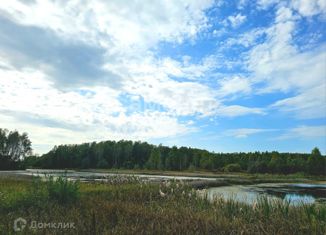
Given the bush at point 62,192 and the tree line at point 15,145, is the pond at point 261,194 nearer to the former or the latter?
the bush at point 62,192

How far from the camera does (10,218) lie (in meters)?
7.67

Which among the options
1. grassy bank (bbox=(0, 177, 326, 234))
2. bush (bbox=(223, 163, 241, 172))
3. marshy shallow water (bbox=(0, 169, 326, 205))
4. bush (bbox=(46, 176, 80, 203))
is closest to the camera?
grassy bank (bbox=(0, 177, 326, 234))

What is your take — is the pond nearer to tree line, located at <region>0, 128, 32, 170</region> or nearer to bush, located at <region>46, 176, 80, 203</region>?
bush, located at <region>46, 176, 80, 203</region>

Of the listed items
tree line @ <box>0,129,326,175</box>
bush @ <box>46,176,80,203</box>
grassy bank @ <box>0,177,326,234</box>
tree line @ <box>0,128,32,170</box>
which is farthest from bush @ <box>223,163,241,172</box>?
bush @ <box>46,176,80,203</box>

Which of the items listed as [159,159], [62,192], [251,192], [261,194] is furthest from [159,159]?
[62,192]

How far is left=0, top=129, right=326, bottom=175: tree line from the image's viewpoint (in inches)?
4082

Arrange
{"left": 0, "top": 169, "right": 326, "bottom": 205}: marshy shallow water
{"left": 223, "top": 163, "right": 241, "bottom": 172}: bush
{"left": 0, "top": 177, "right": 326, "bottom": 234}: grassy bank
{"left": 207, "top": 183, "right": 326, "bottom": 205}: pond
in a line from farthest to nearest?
{"left": 223, "top": 163, "right": 241, "bottom": 172}: bush → {"left": 207, "top": 183, "right": 326, "bottom": 205}: pond → {"left": 0, "top": 169, "right": 326, "bottom": 205}: marshy shallow water → {"left": 0, "top": 177, "right": 326, "bottom": 234}: grassy bank

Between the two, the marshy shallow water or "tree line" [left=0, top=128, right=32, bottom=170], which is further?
"tree line" [left=0, top=128, right=32, bottom=170]

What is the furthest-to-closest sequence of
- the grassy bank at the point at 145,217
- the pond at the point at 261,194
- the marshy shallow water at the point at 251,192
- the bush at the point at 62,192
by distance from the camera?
the pond at the point at 261,194
the marshy shallow water at the point at 251,192
the bush at the point at 62,192
the grassy bank at the point at 145,217

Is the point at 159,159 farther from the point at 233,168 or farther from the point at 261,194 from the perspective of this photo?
the point at 261,194

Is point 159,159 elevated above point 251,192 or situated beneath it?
elevated above

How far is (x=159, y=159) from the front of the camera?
12425 centimetres

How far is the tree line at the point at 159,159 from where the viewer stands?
340 feet

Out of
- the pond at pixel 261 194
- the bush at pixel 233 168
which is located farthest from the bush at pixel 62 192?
the bush at pixel 233 168
